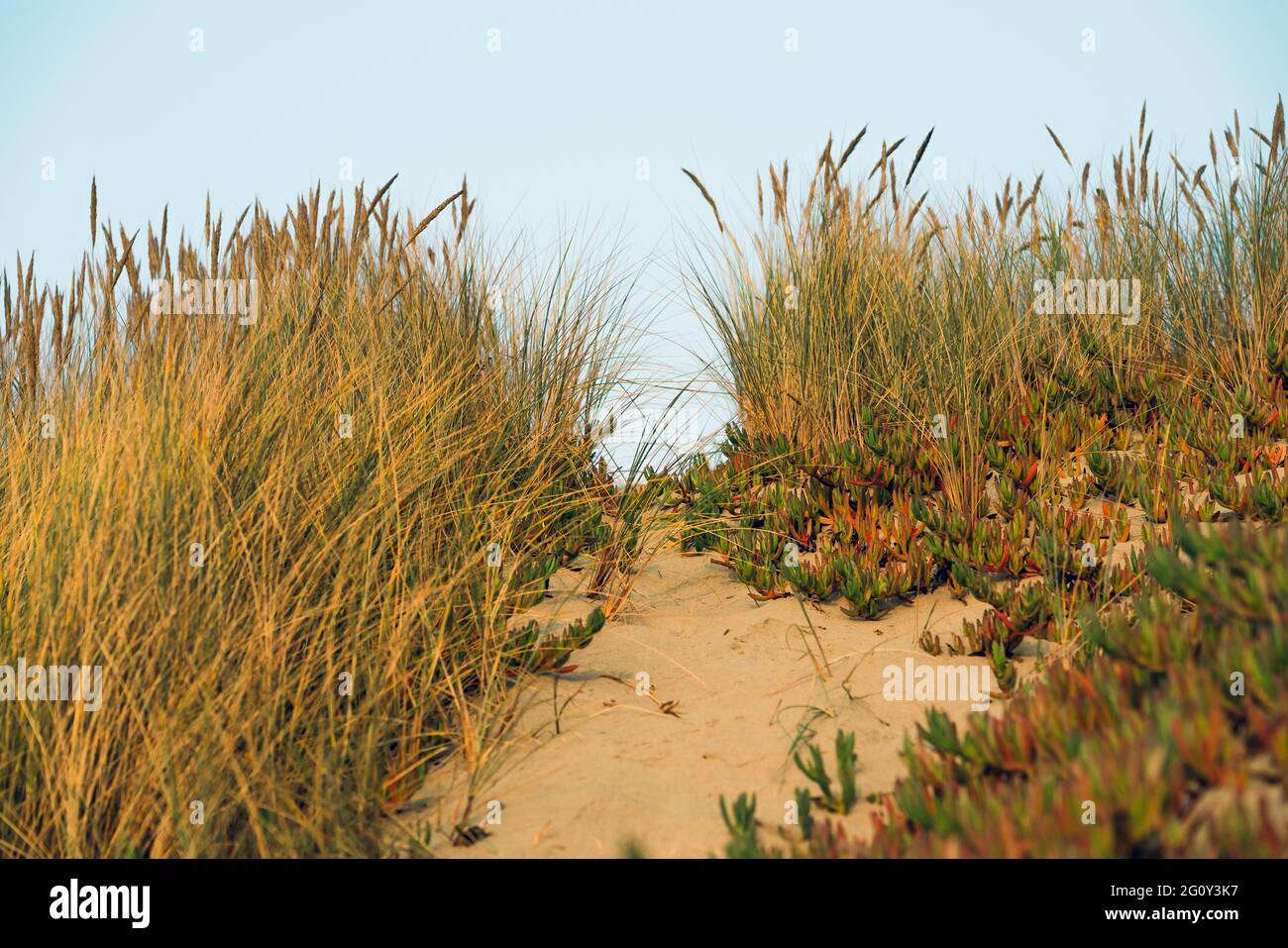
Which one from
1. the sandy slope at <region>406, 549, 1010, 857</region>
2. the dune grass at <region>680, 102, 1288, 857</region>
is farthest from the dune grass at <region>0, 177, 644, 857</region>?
the dune grass at <region>680, 102, 1288, 857</region>

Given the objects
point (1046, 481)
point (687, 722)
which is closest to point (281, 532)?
point (687, 722)

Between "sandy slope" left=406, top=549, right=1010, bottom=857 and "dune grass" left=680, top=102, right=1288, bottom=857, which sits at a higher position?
"dune grass" left=680, top=102, right=1288, bottom=857

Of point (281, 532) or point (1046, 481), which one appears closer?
point (281, 532)

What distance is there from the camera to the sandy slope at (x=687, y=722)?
2.92 meters

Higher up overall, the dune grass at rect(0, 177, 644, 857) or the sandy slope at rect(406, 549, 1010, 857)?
the dune grass at rect(0, 177, 644, 857)

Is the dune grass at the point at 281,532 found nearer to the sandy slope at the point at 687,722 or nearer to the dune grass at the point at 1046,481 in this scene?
the sandy slope at the point at 687,722

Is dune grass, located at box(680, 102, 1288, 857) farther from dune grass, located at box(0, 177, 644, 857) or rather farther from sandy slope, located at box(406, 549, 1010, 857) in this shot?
dune grass, located at box(0, 177, 644, 857)

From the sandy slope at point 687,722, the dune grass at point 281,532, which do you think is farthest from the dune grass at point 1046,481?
the dune grass at point 281,532

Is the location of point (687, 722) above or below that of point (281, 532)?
below

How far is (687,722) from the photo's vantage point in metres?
3.56

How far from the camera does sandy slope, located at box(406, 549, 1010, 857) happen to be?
2.92 meters

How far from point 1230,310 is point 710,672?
426 cm

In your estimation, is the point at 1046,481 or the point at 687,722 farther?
the point at 1046,481

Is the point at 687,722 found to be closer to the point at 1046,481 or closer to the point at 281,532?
the point at 281,532
